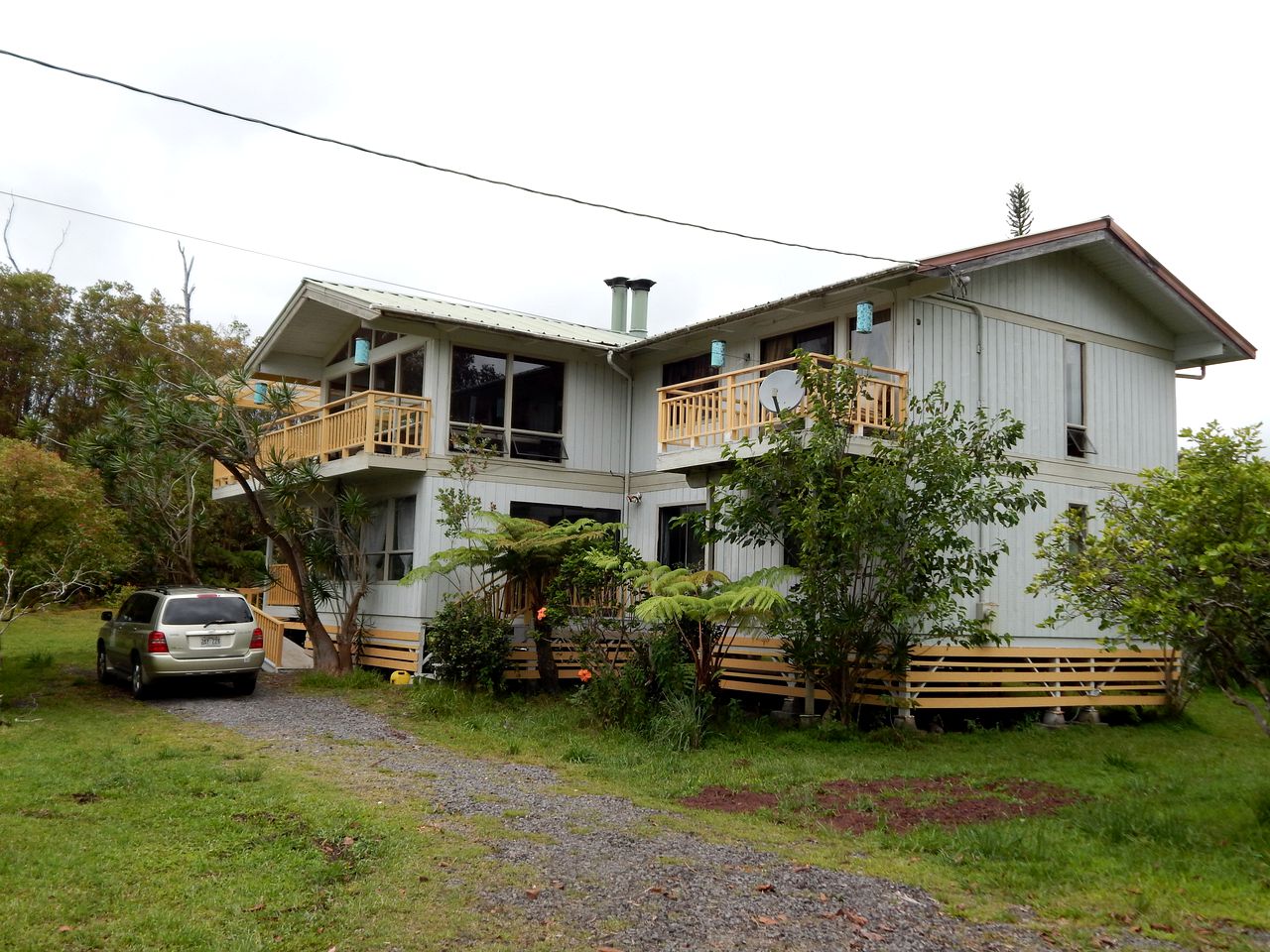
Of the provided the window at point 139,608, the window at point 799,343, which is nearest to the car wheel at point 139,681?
the window at point 139,608

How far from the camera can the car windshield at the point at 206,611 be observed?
15.5m

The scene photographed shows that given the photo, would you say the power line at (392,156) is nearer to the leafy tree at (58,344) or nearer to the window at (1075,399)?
the window at (1075,399)

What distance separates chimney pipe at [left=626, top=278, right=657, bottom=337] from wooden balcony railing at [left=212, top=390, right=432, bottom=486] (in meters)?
5.66

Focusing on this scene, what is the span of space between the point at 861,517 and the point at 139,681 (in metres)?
10.4

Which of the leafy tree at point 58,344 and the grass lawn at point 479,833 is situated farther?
the leafy tree at point 58,344

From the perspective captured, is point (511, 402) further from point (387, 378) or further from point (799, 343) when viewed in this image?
point (799, 343)

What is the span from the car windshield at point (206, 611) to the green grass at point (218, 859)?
13.5 ft

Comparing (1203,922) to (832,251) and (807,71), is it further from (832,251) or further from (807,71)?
→ (832,251)

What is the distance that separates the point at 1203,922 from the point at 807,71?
9314mm

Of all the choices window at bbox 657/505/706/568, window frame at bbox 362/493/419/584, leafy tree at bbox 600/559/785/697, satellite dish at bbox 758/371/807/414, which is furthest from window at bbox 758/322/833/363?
window frame at bbox 362/493/419/584

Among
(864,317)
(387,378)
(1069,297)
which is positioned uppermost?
(1069,297)

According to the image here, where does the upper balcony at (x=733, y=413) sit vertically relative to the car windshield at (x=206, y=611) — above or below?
above

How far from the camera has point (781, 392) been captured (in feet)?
47.0

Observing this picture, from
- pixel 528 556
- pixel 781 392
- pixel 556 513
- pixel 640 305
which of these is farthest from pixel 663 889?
pixel 640 305
